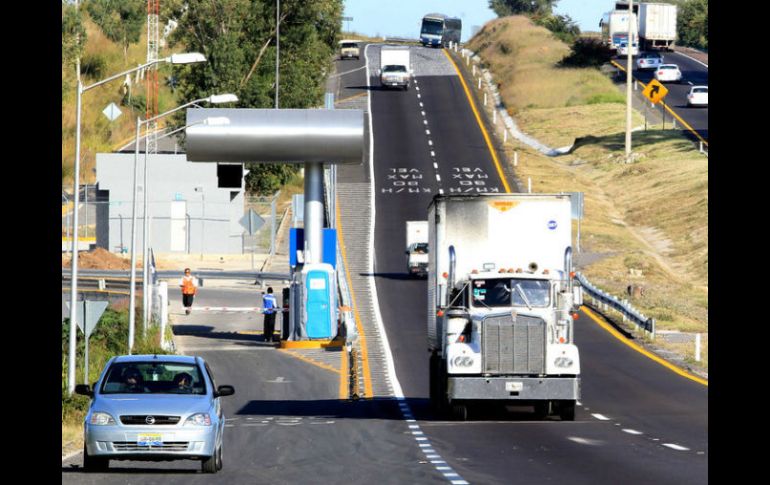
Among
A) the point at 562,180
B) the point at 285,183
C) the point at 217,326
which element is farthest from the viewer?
the point at 285,183

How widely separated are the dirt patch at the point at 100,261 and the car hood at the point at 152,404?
4666cm

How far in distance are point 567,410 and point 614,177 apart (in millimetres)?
62456

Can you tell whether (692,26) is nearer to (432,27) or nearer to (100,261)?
(432,27)

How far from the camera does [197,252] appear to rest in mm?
74000

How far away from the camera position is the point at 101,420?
18.2 metres

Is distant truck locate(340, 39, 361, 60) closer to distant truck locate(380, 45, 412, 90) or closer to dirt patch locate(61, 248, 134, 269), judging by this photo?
distant truck locate(380, 45, 412, 90)

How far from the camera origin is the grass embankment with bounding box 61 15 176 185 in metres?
111

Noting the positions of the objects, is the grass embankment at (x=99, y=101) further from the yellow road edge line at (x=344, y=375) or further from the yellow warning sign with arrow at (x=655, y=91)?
the yellow road edge line at (x=344, y=375)

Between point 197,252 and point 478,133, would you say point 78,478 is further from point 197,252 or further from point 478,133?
point 478,133

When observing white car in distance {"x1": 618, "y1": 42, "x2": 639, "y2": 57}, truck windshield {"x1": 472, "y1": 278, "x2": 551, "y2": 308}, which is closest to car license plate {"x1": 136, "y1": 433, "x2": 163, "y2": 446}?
truck windshield {"x1": 472, "y1": 278, "x2": 551, "y2": 308}

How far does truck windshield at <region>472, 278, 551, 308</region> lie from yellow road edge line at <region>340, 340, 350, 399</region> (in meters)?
8.43

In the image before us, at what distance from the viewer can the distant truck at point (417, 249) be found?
57784 millimetres
